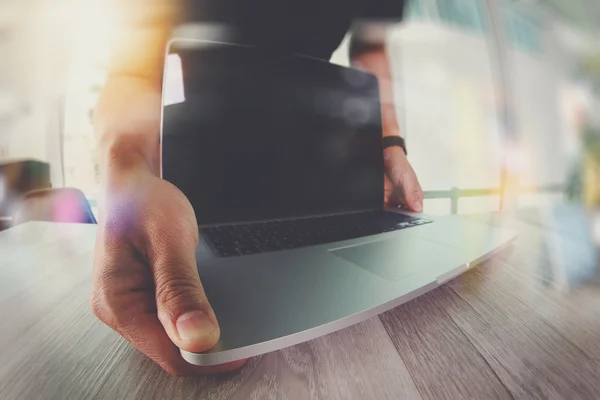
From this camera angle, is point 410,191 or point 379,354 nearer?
point 379,354

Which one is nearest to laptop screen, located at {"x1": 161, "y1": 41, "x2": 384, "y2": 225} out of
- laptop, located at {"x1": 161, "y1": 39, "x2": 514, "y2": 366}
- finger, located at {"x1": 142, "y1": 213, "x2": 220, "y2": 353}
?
laptop, located at {"x1": 161, "y1": 39, "x2": 514, "y2": 366}

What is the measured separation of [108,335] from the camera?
8.4 inches

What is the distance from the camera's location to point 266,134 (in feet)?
1.29

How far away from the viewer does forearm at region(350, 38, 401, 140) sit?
46 centimetres

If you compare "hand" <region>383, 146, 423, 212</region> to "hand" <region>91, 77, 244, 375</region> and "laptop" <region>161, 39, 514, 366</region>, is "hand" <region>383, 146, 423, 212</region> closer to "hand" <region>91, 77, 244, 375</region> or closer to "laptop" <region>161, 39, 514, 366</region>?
"laptop" <region>161, 39, 514, 366</region>

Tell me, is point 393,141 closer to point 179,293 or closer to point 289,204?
point 289,204

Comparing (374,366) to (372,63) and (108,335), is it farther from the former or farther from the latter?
(372,63)

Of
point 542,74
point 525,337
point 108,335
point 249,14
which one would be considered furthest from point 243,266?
point 542,74

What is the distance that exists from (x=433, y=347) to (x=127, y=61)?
1.15 feet

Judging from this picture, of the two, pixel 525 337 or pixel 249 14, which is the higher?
pixel 249 14

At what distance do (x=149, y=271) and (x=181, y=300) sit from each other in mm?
48

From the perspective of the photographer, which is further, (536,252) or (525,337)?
(536,252)

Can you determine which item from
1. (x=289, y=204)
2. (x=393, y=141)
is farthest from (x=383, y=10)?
(x=289, y=204)

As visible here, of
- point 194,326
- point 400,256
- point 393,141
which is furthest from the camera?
point 393,141
